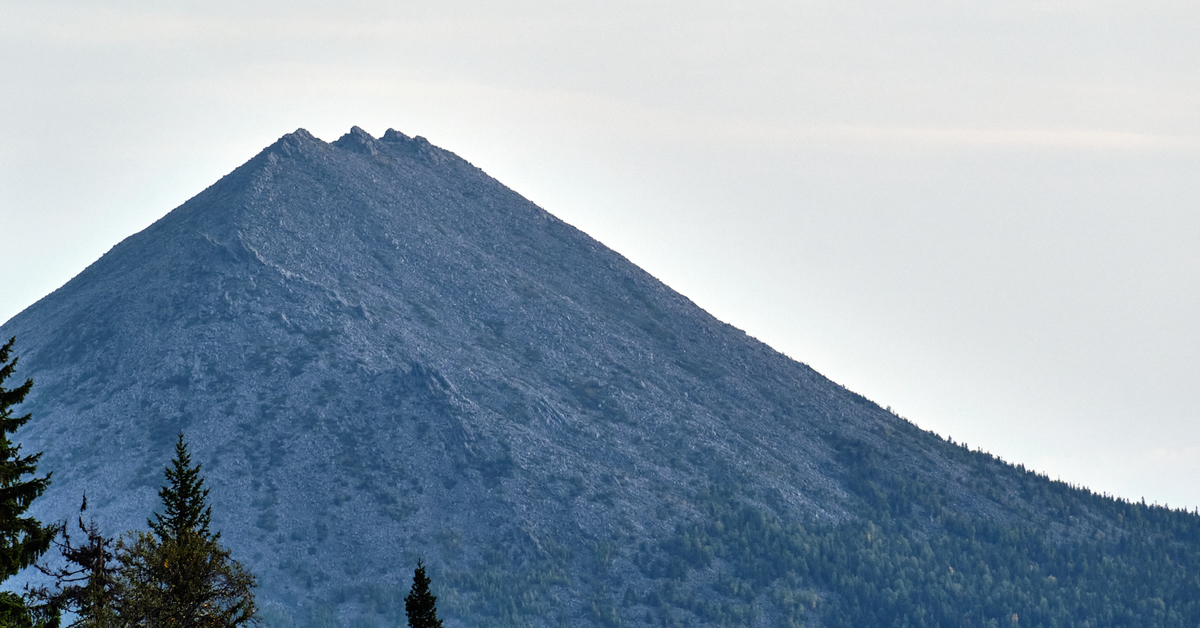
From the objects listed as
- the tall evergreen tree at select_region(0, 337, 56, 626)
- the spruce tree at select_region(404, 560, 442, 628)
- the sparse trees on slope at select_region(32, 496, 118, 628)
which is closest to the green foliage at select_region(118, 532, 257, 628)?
the sparse trees on slope at select_region(32, 496, 118, 628)

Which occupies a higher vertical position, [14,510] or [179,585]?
[179,585]

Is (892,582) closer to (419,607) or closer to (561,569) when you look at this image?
(561,569)

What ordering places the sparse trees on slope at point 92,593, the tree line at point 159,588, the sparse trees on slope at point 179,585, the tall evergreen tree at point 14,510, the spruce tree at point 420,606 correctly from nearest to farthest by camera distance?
the tall evergreen tree at point 14,510 < the sparse trees on slope at point 92,593 < the tree line at point 159,588 < the sparse trees on slope at point 179,585 < the spruce tree at point 420,606

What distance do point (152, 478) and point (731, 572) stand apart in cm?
8016

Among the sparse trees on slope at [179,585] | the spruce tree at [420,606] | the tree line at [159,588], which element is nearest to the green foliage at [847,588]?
the spruce tree at [420,606]

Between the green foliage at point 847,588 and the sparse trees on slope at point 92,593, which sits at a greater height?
the green foliage at point 847,588

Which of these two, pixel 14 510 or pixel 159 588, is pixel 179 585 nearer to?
pixel 159 588

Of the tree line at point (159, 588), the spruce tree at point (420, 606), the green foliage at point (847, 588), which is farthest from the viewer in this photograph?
the green foliage at point (847, 588)

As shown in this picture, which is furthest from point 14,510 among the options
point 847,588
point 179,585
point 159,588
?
point 847,588

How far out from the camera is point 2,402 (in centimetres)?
3772

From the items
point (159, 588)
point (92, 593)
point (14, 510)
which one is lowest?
point (92, 593)

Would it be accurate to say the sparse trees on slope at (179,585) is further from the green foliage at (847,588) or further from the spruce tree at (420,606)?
the green foliage at (847,588)

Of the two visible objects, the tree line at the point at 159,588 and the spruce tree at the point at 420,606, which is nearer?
the tree line at the point at 159,588

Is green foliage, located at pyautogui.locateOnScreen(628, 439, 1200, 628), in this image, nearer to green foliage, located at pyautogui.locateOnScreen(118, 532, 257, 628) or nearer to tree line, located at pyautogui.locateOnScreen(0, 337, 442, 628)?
tree line, located at pyautogui.locateOnScreen(0, 337, 442, 628)
